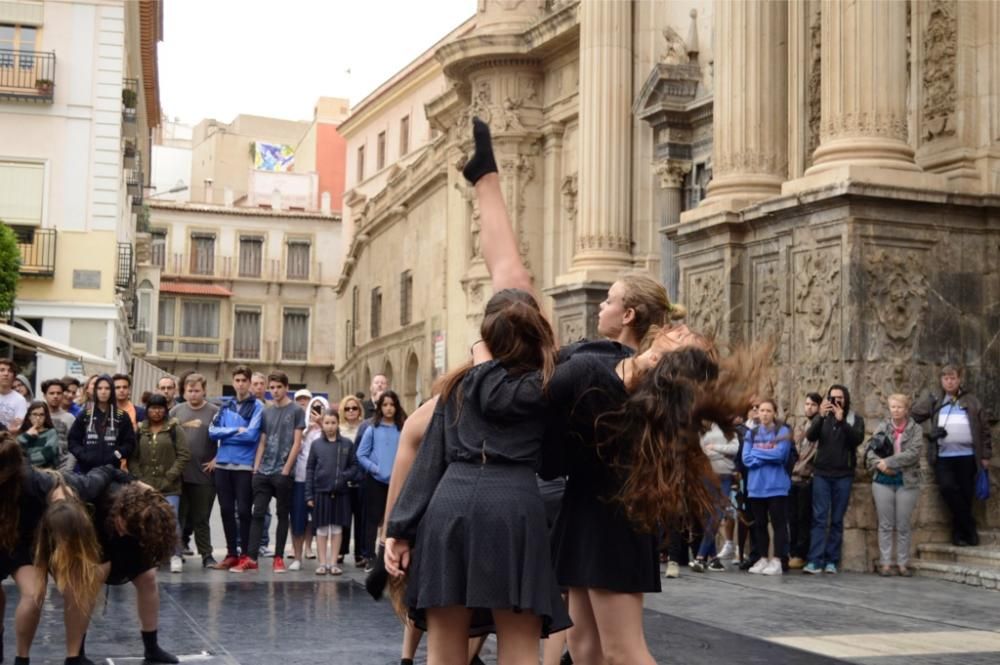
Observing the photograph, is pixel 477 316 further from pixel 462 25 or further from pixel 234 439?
pixel 462 25


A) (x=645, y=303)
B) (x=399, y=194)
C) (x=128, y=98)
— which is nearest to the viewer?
(x=645, y=303)

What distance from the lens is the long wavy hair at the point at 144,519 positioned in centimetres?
869

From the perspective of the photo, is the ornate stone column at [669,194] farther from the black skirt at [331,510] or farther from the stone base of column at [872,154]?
the black skirt at [331,510]

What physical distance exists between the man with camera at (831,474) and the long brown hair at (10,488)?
27.2 feet

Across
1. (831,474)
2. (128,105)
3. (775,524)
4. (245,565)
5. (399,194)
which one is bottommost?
(245,565)

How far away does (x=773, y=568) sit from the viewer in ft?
49.4

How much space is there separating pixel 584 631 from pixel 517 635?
0.87m

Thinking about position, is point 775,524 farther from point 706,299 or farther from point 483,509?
point 483,509

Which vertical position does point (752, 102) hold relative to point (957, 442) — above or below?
above

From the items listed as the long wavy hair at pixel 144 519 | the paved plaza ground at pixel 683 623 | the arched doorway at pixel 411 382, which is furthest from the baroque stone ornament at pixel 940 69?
the arched doorway at pixel 411 382

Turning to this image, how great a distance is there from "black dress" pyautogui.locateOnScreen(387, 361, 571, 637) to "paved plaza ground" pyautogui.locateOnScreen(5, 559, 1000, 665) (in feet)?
12.9

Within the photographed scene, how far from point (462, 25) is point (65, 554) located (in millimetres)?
44302

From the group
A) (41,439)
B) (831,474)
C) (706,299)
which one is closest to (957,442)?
(831,474)

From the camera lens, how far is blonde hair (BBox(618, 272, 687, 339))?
6.15 m
